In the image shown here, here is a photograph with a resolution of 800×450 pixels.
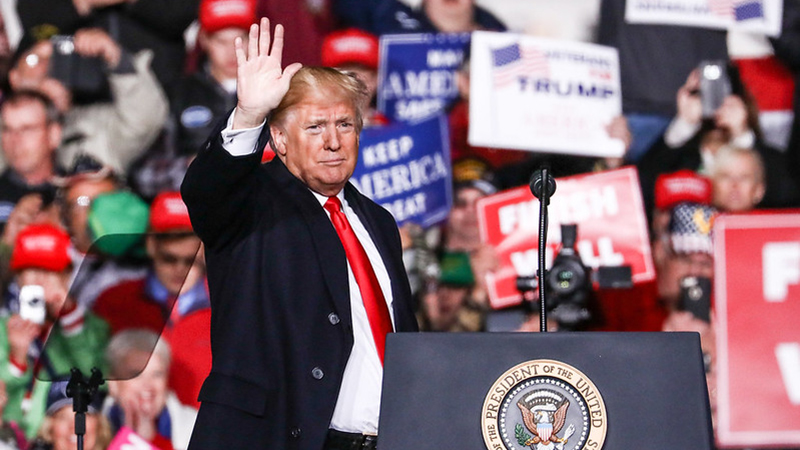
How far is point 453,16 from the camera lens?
4984mm

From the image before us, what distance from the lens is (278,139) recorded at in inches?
77.0

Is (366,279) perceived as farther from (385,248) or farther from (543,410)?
(543,410)

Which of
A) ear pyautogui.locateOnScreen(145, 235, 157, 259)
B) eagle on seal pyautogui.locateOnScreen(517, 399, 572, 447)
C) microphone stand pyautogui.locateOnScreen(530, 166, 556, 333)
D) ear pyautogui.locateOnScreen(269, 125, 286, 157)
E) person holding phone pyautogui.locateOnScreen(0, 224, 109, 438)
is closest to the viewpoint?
eagle on seal pyautogui.locateOnScreen(517, 399, 572, 447)

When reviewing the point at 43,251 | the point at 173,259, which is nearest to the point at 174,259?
the point at 173,259

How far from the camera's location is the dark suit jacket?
1.74m

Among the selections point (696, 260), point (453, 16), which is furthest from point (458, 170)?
point (696, 260)

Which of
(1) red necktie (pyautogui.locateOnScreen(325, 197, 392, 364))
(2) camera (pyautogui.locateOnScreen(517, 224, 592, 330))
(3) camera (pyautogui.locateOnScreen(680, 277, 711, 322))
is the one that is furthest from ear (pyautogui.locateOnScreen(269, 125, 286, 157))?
(3) camera (pyautogui.locateOnScreen(680, 277, 711, 322))

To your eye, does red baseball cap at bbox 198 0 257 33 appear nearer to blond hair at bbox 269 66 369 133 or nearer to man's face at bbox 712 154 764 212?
man's face at bbox 712 154 764 212

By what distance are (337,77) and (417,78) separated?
291 cm

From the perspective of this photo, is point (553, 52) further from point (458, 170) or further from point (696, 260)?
point (696, 260)

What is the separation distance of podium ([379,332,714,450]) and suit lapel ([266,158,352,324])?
0.42m

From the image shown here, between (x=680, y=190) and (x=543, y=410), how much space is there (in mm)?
3501

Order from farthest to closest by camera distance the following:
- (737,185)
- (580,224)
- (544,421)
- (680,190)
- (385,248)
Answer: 1. (737,185)
2. (680,190)
3. (580,224)
4. (385,248)
5. (544,421)

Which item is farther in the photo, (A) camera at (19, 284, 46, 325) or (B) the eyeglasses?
(A) camera at (19, 284, 46, 325)
